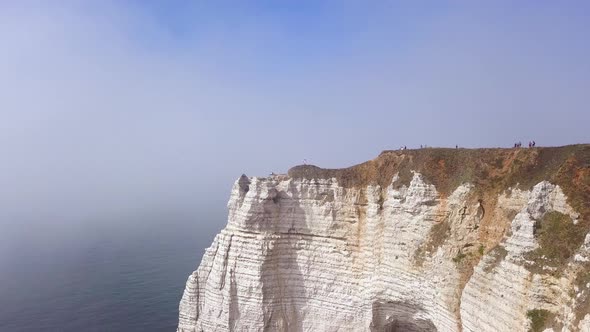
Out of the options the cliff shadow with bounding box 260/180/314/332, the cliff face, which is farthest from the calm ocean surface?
the cliff shadow with bounding box 260/180/314/332

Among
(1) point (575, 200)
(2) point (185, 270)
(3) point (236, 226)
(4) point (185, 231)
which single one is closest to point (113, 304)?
(2) point (185, 270)

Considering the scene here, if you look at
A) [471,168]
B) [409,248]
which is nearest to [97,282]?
[409,248]

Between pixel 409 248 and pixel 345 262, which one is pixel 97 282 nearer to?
pixel 345 262

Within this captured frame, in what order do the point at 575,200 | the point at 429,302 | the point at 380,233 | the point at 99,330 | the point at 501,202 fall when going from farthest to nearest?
1. the point at 99,330
2. the point at 380,233
3. the point at 429,302
4. the point at 501,202
5. the point at 575,200

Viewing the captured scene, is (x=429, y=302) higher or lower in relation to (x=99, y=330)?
higher

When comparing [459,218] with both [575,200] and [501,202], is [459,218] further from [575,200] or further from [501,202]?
[575,200]
